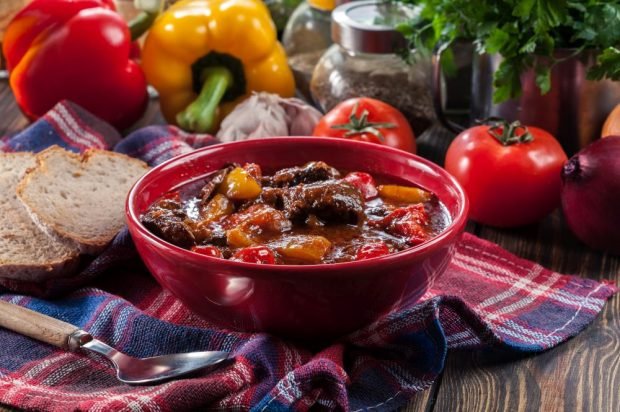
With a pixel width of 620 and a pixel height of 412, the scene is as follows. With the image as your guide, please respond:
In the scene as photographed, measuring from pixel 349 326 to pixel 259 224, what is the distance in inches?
13.8

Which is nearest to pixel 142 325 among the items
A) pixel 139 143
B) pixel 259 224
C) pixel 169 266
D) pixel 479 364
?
pixel 169 266

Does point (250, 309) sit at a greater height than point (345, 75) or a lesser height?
greater

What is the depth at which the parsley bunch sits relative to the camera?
3.06m

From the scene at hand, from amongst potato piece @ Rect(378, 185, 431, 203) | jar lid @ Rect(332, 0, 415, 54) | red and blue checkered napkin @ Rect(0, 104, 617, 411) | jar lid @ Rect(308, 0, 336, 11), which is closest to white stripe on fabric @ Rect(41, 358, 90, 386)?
red and blue checkered napkin @ Rect(0, 104, 617, 411)

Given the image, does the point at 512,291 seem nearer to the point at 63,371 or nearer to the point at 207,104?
the point at 63,371

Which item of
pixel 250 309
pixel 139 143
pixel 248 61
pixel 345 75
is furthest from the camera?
pixel 248 61

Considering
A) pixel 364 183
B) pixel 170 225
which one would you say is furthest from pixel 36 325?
pixel 364 183

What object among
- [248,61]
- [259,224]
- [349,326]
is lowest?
[248,61]

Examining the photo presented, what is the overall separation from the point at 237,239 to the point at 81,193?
0.96 m

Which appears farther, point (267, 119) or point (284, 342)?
point (267, 119)

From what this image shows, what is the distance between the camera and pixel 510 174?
3004 millimetres

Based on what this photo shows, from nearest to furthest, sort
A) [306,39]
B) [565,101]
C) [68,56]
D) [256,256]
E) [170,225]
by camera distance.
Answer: [256,256]
[170,225]
[565,101]
[68,56]
[306,39]

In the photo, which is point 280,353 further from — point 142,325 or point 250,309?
point 142,325

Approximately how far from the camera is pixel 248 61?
409 centimetres
